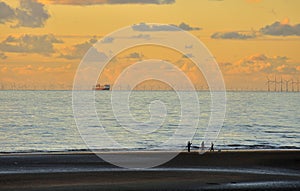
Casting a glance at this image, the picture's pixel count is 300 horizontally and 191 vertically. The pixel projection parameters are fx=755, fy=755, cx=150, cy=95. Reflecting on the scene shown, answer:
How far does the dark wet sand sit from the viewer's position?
35062mm

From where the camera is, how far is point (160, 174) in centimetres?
4041

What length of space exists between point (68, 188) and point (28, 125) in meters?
83.4

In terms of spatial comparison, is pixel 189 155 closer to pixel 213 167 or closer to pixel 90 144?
pixel 213 167

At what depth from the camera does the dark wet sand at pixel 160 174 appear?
115ft

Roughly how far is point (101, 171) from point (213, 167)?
7043 mm

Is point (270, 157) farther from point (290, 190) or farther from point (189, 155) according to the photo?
point (290, 190)

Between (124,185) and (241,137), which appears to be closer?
(124,185)

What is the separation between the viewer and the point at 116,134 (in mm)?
100625

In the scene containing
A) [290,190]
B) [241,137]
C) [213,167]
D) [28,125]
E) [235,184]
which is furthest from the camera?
[28,125]

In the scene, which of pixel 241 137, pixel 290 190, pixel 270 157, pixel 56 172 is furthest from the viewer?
pixel 241 137

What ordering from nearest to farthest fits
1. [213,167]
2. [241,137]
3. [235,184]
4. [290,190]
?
[290,190]
[235,184]
[213,167]
[241,137]

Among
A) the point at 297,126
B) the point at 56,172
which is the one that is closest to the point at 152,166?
the point at 56,172

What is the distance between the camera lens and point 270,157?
2119 inches

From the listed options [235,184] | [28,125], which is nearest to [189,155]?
[235,184]
